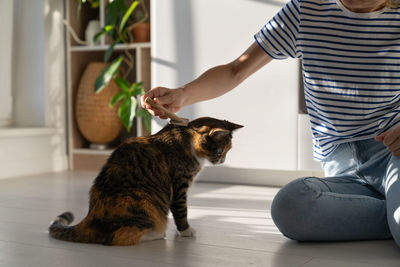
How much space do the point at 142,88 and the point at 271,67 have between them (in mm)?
875

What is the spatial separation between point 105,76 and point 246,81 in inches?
36.7

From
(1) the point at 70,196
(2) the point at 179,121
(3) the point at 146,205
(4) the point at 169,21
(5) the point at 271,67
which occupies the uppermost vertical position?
(4) the point at 169,21

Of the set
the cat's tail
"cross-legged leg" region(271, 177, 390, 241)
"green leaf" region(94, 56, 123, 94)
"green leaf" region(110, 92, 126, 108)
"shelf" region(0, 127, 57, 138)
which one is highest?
"green leaf" region(94, 56, 123, 94)

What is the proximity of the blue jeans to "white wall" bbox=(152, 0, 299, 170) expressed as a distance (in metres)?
0.91

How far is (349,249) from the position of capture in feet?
4.65

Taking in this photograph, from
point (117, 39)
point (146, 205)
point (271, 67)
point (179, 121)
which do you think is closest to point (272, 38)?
point (179, 121)

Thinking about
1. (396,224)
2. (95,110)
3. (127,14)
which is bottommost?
(396,224)

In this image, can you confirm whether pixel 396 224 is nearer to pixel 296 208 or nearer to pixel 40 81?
pixel 296 208

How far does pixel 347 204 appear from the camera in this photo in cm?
148

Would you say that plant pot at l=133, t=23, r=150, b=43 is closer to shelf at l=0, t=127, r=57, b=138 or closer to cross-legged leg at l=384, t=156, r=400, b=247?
shelf at l=0, t=127, r=57, b=138

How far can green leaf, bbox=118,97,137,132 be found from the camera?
3.02 meters

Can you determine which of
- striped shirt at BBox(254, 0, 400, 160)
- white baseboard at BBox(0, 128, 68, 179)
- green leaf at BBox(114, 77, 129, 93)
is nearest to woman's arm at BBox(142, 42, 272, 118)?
striped shirt at BBox(254, 0, 400, 160)

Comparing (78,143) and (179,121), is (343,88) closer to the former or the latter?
(179,121)

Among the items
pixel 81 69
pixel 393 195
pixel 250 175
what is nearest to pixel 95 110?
pixel 81 69
